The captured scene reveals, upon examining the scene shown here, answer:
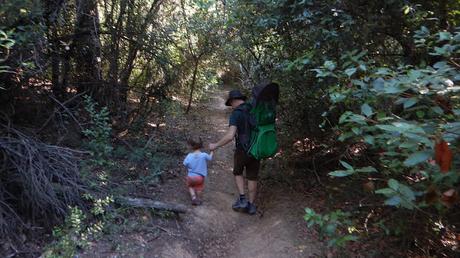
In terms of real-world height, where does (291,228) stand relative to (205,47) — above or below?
below

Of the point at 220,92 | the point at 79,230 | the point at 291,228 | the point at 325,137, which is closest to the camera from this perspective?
the point at 79,230

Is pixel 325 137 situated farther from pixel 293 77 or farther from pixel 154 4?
pixel 154 4

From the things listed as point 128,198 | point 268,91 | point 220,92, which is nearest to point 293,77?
point 268,91

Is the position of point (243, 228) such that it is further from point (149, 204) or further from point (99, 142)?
point (99, 142)

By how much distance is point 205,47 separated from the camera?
12.1 metres

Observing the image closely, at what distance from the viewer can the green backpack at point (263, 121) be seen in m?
6.59

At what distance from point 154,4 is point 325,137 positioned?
4.51 metres

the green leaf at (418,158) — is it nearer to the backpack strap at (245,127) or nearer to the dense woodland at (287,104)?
the dense woodland at (287,104)

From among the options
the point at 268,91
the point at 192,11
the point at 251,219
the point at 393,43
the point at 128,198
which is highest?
the point at 192,11

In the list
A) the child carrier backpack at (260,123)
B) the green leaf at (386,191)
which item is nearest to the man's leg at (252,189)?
the child carrier backpack at (260,123)

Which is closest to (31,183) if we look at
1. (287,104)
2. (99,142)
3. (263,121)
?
(99,142)

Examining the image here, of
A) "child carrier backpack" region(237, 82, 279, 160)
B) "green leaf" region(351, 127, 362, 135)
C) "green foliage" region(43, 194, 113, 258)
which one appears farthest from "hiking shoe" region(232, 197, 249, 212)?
"green leaf" region(351, 127, 362, 135)

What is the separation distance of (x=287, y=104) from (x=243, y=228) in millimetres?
2464

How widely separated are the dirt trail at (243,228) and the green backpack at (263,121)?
0.98 meters
